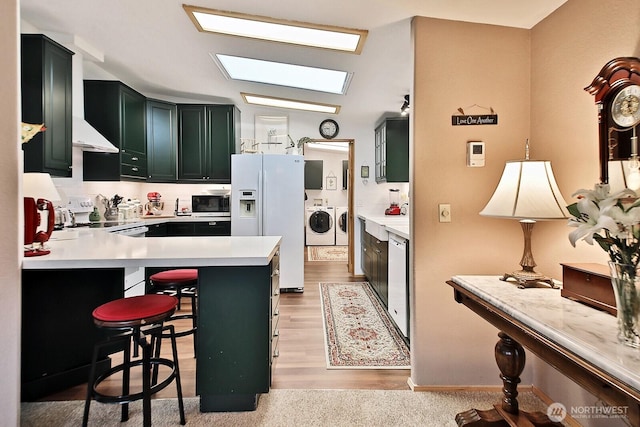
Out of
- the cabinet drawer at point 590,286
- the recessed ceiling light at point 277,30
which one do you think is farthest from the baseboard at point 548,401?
the recessed ceiling light at point 277,30

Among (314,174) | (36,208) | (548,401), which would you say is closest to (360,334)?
(548,401)

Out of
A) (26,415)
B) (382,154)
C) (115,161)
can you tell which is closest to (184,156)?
(115,161)

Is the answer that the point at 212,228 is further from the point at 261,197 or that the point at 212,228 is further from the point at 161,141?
the point at 161,141

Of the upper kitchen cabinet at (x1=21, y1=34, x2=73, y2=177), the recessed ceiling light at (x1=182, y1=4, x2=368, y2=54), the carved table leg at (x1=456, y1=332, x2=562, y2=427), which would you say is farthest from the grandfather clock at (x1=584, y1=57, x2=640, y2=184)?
the upper kitchen cabinet at (x1=21, y1=34, x2=73, y2=177)

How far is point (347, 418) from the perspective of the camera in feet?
6.07

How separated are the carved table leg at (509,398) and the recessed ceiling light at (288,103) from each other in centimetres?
A: 350

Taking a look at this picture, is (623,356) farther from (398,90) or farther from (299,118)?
(299,118)

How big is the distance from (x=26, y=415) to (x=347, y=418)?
1.78 meters

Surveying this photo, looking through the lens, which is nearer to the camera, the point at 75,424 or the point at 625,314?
the point at 625,314

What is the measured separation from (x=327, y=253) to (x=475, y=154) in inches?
214

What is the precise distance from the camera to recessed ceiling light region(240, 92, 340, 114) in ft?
14.3

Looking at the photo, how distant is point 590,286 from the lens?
4.22ft

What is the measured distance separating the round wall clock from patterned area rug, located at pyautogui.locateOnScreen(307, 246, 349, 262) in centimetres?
249

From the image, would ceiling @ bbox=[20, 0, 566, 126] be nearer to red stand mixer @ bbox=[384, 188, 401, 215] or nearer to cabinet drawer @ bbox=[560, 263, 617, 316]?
red stand mixer @ bbox=[384, 188, 401, 215]
